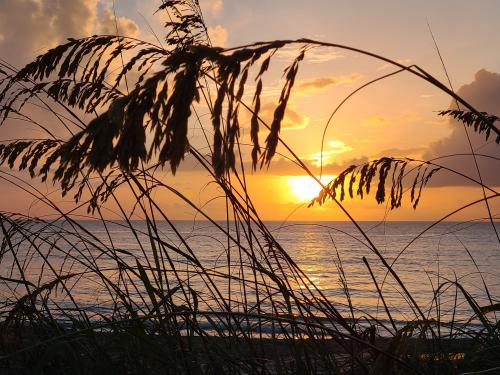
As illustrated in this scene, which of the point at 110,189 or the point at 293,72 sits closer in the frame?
the point at 293,72

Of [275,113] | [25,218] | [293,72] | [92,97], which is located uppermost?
[92,97]

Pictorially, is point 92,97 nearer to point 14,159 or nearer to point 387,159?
point 14,159

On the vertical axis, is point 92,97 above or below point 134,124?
above

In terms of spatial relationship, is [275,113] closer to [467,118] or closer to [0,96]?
[0,96]

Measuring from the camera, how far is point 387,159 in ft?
8.98

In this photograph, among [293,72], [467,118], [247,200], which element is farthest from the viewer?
[467,118]

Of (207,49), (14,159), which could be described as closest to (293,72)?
(207,49)

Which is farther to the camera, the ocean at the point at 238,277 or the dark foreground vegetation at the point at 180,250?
the ocean at the point at 238,277

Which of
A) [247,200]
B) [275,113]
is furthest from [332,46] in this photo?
[247,200]

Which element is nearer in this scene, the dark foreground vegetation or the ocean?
the dark foreground vegetation

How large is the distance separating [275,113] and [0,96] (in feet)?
6.03

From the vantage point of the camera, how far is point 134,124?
3.73 feet

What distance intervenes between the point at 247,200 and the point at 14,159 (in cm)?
112

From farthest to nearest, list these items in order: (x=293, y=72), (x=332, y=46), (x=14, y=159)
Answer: (x=14, y=159), (x=332, y=46), (x=293, y=72)
